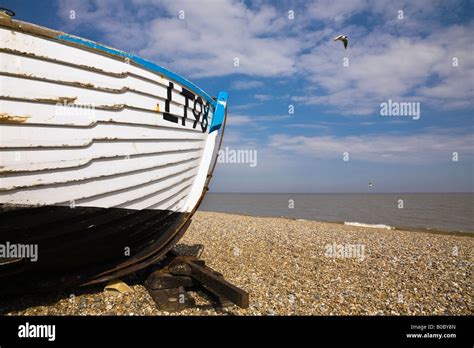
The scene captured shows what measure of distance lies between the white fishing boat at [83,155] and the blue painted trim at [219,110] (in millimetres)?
495

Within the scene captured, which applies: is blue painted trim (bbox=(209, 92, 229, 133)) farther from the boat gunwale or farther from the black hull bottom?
the black hull bottom

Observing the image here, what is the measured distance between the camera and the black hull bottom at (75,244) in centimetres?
342

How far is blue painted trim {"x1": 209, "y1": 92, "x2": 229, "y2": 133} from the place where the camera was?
538 centimetres

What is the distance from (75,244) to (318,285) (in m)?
3.97

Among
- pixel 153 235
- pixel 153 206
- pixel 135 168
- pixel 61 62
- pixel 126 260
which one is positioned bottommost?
pixel 126 260

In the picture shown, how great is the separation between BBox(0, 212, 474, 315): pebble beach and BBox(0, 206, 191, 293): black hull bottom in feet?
1.39

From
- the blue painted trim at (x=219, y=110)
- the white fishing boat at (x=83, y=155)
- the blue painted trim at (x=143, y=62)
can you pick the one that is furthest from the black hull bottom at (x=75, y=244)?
the blue painted trim at (x=143, y=62)

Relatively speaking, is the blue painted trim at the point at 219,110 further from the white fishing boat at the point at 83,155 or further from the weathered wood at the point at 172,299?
the weathered wood at the point at 172,299

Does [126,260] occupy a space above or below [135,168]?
below

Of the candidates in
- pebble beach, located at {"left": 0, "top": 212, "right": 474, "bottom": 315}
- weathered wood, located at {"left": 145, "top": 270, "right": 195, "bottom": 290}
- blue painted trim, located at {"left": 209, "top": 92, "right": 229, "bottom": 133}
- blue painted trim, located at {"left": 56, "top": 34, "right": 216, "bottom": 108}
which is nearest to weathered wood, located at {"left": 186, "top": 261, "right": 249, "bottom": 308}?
weathered wood, located at {"left": 145, "top": 270, "right": 195, "bottom": 290}
